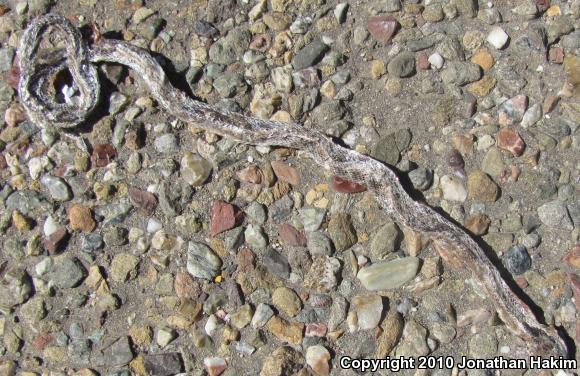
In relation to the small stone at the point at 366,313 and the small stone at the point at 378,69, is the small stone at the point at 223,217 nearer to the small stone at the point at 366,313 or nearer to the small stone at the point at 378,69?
the small stone at the point at 366,313

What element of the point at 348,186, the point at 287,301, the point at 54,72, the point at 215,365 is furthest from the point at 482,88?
the point at 54,72

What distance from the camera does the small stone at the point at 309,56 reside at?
10.6ft

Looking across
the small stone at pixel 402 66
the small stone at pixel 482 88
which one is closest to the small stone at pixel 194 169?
the small stone at pixel 402 66

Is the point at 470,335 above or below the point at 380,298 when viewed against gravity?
below

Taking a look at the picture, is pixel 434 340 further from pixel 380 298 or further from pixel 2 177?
pixel 2 177

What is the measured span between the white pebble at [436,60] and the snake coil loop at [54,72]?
5.56 ft

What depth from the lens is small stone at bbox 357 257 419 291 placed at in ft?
9.61

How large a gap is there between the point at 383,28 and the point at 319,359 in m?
1.70

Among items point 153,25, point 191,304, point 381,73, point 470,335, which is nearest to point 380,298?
point 470,335

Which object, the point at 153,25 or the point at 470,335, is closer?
the point at 470,335

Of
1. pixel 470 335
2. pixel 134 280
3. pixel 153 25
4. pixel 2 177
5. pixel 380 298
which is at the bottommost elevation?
pixel 470 335

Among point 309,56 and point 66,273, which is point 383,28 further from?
point 66,273

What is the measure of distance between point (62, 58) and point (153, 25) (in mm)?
487

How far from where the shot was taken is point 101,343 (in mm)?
2883
